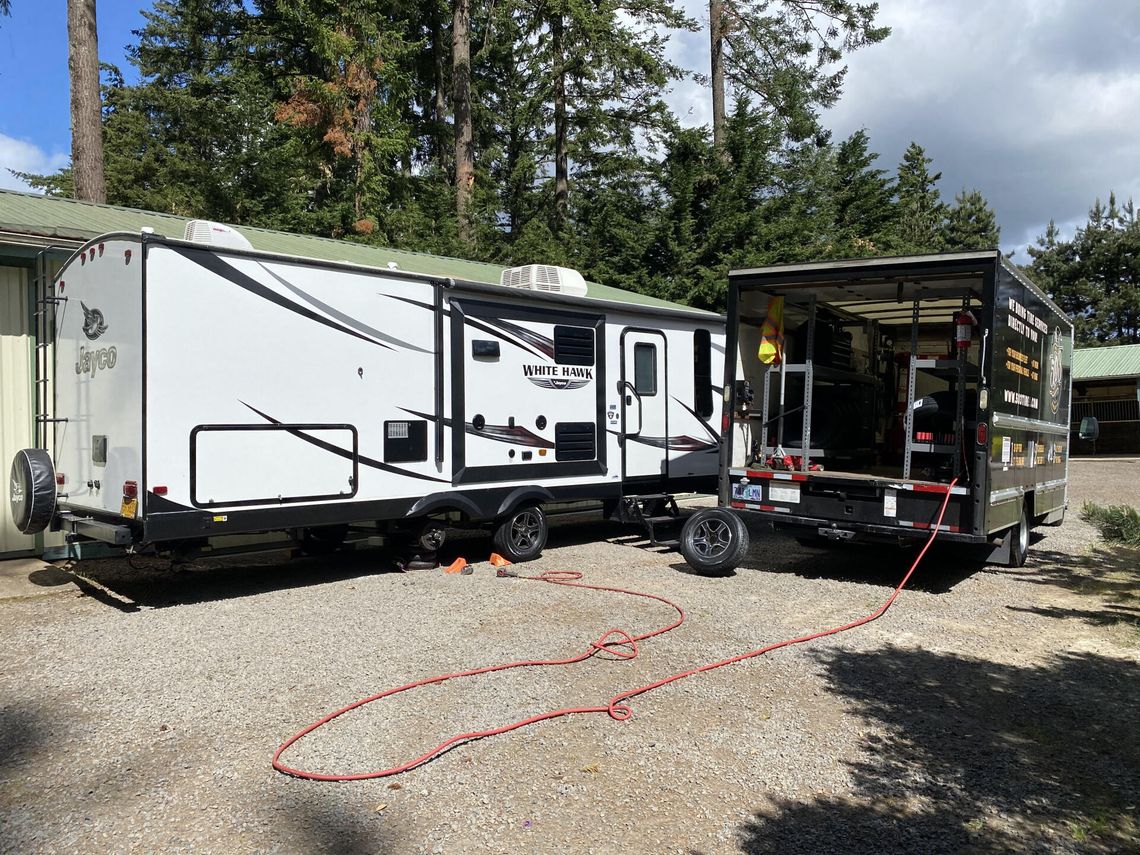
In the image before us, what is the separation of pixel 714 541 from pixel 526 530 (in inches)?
78.1

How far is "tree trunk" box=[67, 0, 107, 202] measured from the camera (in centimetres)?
1338

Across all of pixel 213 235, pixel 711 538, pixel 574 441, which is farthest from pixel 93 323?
pixel 711 538

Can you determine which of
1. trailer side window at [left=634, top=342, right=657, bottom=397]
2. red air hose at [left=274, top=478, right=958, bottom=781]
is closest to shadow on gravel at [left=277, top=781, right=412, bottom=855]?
red air hose at [left=274, top=478, right=958, bottom=781]

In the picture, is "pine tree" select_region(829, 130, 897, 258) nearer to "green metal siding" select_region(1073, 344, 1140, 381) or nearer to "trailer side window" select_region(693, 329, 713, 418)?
"green metal siding" select_region(1073, 344, 1140, 381)

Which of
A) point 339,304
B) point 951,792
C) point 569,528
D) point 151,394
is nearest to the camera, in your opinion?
point 951,792

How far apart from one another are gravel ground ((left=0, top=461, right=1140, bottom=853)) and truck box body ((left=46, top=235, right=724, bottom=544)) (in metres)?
0.92

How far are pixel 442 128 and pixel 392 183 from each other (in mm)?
4660

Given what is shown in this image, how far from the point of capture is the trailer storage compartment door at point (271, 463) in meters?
6.18

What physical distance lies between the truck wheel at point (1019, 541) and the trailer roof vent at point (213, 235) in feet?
24.9

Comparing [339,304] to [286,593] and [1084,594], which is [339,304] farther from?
[1084,594]

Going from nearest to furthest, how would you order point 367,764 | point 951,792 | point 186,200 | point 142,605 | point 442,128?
point 951,792 → point 367,764 → point 142,605 → point 186,200 → point 442,128

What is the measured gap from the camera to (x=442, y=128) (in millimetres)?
27156

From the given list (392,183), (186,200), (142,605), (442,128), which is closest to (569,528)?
(142,605)

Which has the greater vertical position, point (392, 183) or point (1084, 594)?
point (392, 183)
